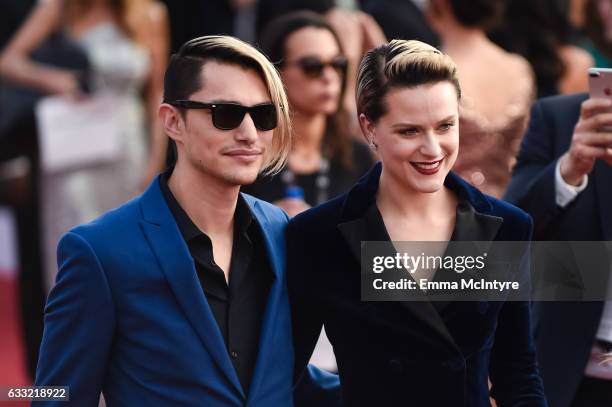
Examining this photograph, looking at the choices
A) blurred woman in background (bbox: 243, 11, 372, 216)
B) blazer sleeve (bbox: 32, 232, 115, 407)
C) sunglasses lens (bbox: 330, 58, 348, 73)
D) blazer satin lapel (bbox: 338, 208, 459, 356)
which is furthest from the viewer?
sunglasses lens (bbox: 330, 58, 348, 73)

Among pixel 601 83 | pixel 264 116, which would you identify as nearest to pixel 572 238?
pixel 601 83

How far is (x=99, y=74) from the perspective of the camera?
7.64 m

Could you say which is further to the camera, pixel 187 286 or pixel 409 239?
pixel 409 239

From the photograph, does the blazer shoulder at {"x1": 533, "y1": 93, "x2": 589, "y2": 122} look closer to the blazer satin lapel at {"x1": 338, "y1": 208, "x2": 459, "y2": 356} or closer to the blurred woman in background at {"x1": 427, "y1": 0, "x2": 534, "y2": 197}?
the blazer satin lapel at {"x1": 338, "y1": 208, "x2": 459, "y2": 356}

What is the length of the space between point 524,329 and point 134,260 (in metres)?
1.08

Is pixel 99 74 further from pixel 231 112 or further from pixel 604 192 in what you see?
pixel 231 112

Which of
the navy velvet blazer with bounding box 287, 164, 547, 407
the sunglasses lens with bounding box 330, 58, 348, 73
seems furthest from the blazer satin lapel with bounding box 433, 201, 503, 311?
the sunglasses lens with bounding box 330, 58, 348, 73

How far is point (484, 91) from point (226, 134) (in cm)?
295

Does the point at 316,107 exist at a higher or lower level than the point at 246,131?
higher

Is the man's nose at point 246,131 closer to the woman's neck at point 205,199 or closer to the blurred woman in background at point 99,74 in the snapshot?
the woman's neck at point 205,199

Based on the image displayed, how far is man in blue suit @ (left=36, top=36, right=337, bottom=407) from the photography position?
135 inches

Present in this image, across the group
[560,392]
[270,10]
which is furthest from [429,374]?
[270,10]

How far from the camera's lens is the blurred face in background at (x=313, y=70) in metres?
5.85

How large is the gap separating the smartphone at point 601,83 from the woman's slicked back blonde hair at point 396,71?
1.40ft
